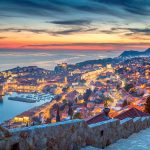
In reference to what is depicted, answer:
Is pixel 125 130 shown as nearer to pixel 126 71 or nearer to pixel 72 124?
pixel 72 124

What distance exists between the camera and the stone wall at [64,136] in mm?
4605

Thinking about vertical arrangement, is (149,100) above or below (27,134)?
below

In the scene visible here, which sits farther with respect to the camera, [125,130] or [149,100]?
[149,100]

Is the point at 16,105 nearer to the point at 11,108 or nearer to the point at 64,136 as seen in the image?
the point at 11,108

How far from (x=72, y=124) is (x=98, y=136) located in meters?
1.09

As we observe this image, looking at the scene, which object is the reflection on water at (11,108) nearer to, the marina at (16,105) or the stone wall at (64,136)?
the marina at (16,105)

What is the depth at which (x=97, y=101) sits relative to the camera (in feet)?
338

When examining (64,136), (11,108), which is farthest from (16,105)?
(64,136)

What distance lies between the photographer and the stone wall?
4.61 meters

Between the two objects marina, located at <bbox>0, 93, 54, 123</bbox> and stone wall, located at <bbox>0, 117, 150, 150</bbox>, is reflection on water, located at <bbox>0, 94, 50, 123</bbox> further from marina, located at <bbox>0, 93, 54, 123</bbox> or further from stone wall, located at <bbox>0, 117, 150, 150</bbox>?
stone wall, located at <bbox>0, 117, 150, 150</bbox>

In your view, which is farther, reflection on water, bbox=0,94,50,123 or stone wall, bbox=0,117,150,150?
reflection on water, bbox=0,94,50,123

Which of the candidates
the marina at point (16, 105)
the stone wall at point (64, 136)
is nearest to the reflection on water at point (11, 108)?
the marina at point (16, 105)

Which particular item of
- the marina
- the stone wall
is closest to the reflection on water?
the marina

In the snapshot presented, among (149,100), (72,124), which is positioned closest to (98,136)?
(72,124)
